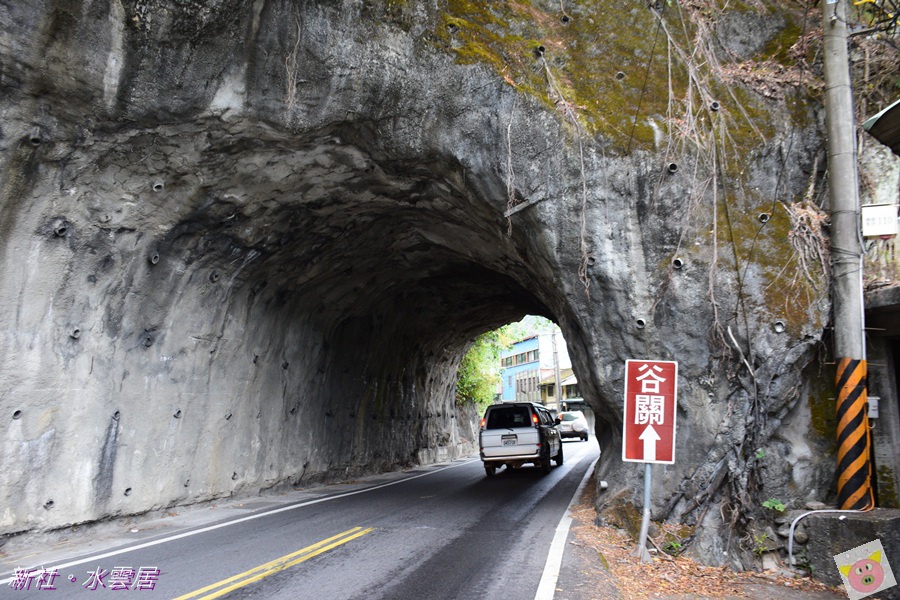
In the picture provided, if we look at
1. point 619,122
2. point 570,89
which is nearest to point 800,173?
point 619,122

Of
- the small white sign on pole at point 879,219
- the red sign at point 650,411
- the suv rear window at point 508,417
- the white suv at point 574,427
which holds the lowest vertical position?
the white suv at point 574,427

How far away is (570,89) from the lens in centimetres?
940

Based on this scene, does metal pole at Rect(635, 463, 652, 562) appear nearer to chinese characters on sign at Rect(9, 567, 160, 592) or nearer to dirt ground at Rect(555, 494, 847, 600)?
dirt ground at Rect(555, 494, 847, 600)

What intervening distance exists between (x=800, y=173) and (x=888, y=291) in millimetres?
2028

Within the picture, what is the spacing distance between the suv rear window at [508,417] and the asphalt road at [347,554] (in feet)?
13.7

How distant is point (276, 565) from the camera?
648cm

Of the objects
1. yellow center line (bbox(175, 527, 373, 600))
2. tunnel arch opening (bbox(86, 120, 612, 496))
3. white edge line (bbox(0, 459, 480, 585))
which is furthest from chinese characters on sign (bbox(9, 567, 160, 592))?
tunnel arch opening (bbox(86, 120, 612, 496))

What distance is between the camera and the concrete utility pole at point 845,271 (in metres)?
7.04

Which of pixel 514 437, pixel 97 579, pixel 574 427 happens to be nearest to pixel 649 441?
pixel 97 579

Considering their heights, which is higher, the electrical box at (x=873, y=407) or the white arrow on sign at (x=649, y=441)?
the electrical box at (x=873, y=407)

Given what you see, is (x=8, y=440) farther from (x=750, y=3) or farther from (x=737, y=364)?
(x=750, y=3)

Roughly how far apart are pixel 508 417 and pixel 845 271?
9.99 meters

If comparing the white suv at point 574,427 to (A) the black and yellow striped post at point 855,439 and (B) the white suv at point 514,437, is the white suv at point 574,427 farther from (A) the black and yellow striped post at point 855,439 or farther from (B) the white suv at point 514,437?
(A) the black and yellow striped post at point 855,439

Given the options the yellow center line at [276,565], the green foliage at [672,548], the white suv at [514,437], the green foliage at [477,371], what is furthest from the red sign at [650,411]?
the green foliage at [477,371]
